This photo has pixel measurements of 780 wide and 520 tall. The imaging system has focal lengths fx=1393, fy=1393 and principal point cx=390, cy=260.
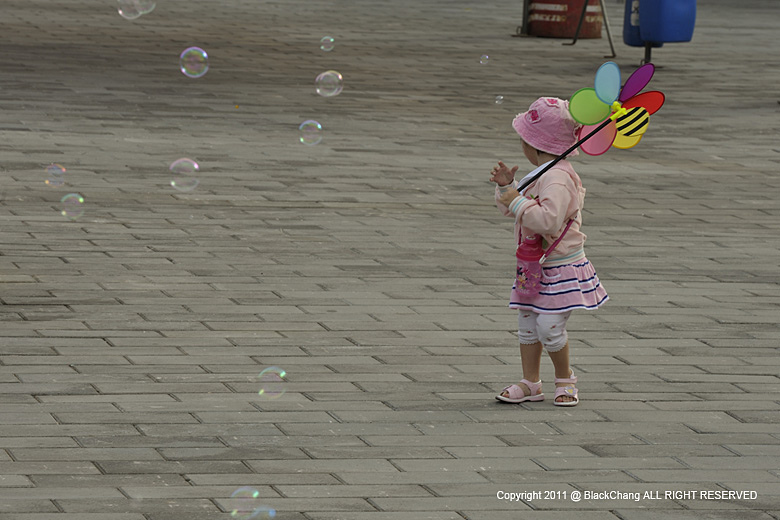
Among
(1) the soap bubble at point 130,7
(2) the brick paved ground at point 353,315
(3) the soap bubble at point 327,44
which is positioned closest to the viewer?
(2) the brick paved ground at point 353,315

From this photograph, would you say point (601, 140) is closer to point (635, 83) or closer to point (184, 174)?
point (635, 83)

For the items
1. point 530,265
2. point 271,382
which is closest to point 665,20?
point 530,265

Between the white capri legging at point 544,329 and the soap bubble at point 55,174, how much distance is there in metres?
4.80

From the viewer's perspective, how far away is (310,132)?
472 inches

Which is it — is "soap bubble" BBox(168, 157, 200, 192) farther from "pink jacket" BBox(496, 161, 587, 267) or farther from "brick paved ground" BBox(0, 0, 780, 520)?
"pink jacket" BBox(496, 161, 587, 267)

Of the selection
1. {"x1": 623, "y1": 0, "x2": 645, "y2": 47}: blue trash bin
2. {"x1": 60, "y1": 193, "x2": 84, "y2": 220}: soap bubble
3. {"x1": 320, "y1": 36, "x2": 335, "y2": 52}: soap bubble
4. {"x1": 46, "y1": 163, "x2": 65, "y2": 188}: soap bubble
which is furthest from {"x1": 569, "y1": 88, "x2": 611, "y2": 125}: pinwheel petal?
{"x1": 320, "y1": 36, "x2": 335, "y2": 52}: soap bubble

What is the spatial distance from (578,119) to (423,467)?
1452 millimetres

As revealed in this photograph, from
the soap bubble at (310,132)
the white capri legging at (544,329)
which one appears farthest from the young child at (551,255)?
the soap bubble at (310,132)

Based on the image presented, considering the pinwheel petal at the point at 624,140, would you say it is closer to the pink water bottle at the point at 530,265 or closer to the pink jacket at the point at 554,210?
the pink jacket at the point at 554,210

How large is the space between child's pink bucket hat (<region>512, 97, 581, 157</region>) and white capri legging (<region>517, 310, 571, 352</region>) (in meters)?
0.63

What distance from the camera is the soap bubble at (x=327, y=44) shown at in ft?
61.3

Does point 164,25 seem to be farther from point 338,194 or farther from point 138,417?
point 138,417

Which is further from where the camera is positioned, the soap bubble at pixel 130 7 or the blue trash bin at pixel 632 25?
the blue trash bin at pixel 632 25

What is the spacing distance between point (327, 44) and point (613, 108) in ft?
46.5
